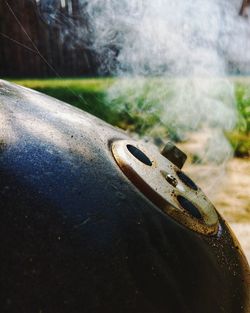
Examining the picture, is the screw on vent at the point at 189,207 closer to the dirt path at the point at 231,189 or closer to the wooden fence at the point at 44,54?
the dirt path at the point at 231,189

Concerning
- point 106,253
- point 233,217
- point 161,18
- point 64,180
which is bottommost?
point 233,217

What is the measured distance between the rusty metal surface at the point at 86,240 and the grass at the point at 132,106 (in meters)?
5.66

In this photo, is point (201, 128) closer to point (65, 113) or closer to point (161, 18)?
point (161, 18)

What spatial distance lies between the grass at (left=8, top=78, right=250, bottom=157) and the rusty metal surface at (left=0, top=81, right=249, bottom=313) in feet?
18.6

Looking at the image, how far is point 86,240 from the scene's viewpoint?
119 cm

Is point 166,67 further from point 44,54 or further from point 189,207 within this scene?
point 189,207

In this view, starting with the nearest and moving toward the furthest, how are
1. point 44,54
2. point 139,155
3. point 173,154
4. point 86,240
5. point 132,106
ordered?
point 86,240
point 139,155
point 173,154
point 132,106
point 44,54

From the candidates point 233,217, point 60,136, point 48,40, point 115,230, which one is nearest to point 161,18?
point 233,217

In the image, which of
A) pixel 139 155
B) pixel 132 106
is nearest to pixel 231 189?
pixel 132 106

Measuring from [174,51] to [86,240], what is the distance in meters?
4.96

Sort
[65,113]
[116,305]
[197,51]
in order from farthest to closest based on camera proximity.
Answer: [197,51]
[65,113]
[116,305]

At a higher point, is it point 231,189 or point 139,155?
point 139,155

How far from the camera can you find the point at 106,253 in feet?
3.94

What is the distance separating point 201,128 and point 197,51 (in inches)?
83.6
